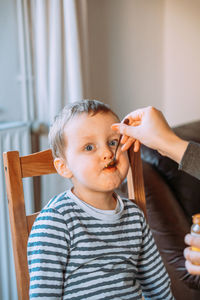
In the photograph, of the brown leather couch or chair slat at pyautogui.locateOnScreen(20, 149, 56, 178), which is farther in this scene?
the brown leather couch

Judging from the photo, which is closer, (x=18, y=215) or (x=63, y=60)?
(x=18, y=215)

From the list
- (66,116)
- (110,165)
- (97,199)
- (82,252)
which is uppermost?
(66,116)

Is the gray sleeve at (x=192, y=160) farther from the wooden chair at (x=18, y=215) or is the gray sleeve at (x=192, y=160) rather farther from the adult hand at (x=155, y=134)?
the wooden chair at (x=18, y=215)

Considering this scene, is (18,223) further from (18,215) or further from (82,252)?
(82,252)

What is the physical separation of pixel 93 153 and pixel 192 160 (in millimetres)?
264

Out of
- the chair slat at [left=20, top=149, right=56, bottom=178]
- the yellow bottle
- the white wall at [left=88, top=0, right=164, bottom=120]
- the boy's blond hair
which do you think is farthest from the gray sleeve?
the white wall at [left=88, top=0, right=164, bottom=120]

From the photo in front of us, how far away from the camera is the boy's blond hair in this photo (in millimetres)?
1102

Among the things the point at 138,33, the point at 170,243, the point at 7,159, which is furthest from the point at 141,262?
the point at 138,33

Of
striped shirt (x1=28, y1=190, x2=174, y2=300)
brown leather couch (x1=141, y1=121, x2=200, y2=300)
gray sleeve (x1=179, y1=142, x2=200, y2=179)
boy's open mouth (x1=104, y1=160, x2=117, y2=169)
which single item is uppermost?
gray sleeve (x1=179, y1=142, x2=200, y2=179)

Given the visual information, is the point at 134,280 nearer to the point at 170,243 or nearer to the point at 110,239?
the point at 110,239

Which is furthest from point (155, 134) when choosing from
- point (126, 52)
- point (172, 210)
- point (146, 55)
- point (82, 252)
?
point (146, 55)

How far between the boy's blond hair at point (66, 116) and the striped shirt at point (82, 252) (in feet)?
0.47

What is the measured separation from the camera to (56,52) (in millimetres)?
1938

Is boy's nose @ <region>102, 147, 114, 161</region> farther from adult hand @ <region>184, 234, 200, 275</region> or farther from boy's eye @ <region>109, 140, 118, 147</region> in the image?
adult hand @ <region>184, 234, 200, 275</region>
